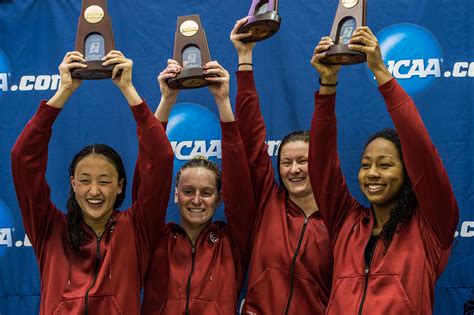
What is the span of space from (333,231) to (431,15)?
1228 mm

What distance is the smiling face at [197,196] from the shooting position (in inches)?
110

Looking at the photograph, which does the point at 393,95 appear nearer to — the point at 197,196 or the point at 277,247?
the point at 277,247

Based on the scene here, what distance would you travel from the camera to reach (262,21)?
2.60 metres

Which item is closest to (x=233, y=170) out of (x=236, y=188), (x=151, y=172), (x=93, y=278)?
(x=236, y=188)

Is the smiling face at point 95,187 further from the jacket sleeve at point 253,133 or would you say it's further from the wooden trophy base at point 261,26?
the wooden trophy base at point 261,26

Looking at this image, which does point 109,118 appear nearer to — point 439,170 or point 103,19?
point 103,19

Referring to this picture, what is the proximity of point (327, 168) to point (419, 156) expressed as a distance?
407 millimetres

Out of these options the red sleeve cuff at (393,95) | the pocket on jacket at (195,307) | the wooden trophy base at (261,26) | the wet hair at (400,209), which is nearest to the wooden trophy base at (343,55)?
the red sleeve cuff at (393,95)

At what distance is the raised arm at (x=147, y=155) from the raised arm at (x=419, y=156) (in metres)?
0.80

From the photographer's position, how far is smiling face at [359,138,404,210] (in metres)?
2.50

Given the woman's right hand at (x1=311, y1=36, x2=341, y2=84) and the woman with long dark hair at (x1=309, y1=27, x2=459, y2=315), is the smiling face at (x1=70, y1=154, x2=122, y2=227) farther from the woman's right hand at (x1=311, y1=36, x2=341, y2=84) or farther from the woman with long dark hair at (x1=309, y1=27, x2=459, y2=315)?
the woman's right hand at (x1=311, y1=36, x2=341, y2=84)

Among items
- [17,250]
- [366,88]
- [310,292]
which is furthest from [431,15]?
[17,250]

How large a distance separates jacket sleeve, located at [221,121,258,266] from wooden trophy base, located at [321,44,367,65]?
0.49m

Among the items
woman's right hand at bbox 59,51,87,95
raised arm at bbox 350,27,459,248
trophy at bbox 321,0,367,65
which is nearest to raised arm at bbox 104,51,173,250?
woman's right hand at bbox 59,51,87,95
